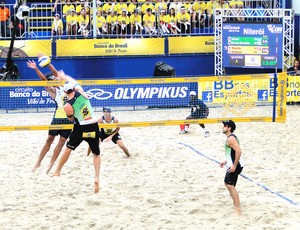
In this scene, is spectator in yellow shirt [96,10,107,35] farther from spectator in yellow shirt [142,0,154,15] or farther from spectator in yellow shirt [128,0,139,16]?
spectator in yellow shirt [142,0,154,15]

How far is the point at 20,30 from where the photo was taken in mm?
24922

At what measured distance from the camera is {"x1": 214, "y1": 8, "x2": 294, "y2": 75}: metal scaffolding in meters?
24.4

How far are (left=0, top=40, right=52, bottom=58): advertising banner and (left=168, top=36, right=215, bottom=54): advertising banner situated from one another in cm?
410

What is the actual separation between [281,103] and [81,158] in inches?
169

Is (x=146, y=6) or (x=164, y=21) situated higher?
(x=146, y=6)

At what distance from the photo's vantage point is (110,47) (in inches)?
979

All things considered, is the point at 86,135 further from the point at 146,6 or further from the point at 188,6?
the point at 188,6

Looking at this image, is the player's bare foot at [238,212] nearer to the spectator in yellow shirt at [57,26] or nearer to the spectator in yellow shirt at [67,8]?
the spectator in yellow shirt at [57,26]

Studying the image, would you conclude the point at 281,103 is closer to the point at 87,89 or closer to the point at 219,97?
the point at 219,97

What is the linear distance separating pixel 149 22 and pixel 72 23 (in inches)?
102

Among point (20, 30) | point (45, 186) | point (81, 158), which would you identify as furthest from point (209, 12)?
point (45, 186)

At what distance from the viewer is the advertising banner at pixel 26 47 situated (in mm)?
24047

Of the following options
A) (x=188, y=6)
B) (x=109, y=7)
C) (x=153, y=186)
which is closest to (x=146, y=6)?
(x=109, y=7)

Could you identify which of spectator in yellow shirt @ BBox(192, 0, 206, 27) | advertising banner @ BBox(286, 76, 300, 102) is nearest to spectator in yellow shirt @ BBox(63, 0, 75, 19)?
spectator in yellow shirt @ BBox(192, 0, 206, 27)
